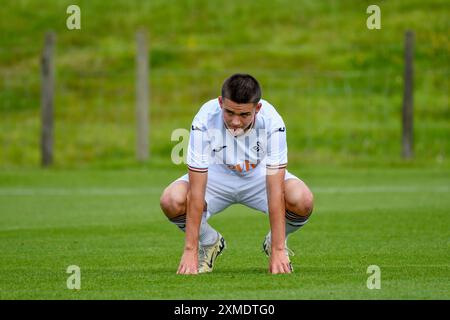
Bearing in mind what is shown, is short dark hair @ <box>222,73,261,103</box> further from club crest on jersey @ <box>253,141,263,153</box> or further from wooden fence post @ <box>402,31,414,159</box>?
wooden fence post @ <box>402,31,414,159</box>

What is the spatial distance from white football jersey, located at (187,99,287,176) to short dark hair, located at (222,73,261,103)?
41 cm

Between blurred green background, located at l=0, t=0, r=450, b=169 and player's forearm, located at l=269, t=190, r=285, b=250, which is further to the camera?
blurred green background, located at l=0, t=0, r=450, b=169

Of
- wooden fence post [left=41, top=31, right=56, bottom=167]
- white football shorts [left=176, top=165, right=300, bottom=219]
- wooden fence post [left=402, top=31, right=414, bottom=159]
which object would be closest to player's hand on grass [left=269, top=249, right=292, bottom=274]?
white football shorts [left=176, top=165, right=300, bottom=219]

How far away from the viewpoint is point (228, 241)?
405 inches

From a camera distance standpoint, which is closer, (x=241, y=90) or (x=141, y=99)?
(x=241, y=90)

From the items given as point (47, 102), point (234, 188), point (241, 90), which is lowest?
point (47, 102)

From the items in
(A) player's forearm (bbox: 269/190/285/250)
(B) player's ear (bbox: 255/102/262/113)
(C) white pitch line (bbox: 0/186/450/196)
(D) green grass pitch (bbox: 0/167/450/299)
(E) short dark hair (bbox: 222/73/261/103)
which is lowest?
(C) white pitch line (bbox: 0/186/450/196)

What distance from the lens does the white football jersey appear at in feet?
25.3

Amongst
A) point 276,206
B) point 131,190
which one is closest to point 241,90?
point 276,206

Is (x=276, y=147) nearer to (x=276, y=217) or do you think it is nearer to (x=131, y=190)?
(x=276, y=217)

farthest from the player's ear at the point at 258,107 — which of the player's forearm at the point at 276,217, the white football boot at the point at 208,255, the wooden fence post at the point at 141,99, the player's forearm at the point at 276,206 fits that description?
the wooden fence post at the point at 141,99

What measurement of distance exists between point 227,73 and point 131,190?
9562 millimetres

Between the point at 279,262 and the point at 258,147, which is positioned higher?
the point at 258,147

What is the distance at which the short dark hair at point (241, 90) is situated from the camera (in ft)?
24.0
